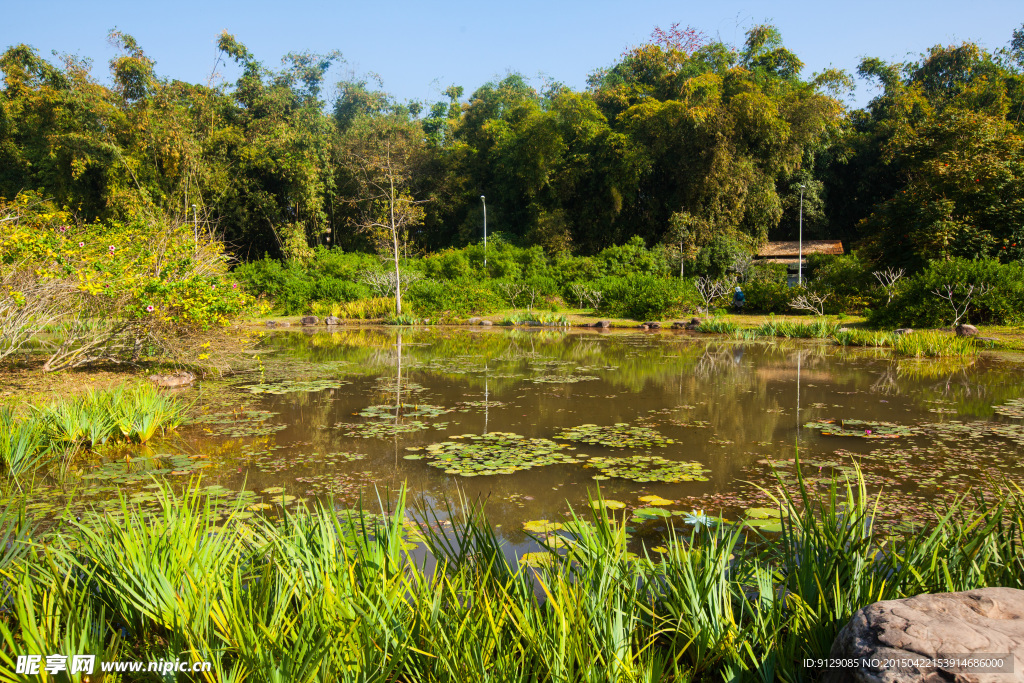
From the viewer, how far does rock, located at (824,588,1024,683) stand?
61.1 inches

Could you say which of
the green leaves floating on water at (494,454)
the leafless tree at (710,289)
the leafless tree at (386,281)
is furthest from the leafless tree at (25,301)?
the leafless tree at (710,289)

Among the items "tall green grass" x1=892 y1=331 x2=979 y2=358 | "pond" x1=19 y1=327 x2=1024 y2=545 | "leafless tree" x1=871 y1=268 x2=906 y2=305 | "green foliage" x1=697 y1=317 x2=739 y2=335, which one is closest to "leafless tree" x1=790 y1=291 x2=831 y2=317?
"leafless tree" x1=871 y1=268 x2=906 y2=305

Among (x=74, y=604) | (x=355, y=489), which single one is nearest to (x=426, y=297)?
(x=355, y=489)

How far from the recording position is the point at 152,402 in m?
5.96

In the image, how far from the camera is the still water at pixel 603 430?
454cm

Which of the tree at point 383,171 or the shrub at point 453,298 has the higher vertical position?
the tree at point 383,171

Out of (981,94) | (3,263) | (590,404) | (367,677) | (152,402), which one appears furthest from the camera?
(981,94)

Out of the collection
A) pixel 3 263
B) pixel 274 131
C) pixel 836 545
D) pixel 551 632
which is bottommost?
pixel 551 632

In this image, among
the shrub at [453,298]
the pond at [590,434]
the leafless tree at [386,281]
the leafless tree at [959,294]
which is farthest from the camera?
the leafless tree at [386,281]

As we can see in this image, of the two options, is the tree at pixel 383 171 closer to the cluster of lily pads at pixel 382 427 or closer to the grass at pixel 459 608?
the cluster of lily pads at pixel 382 427

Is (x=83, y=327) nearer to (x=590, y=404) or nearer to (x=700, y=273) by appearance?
(x=590, y=404)

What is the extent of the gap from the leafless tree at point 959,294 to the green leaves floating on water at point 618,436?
1079 centimetres

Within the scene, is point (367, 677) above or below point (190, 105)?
below

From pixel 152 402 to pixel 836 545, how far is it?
226 inches
